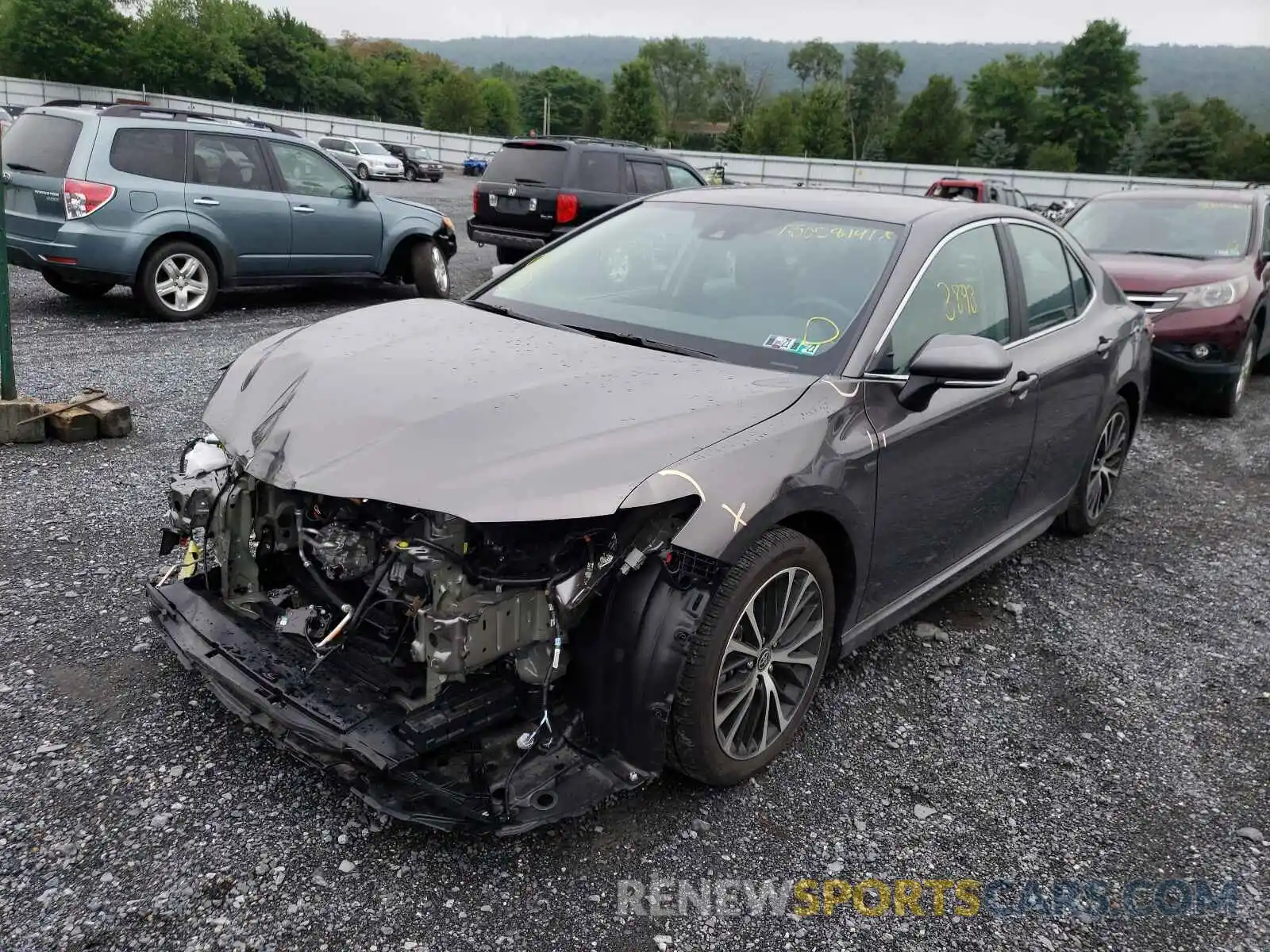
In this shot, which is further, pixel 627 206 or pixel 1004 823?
pixel 627 206

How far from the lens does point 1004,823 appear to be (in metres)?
2.95

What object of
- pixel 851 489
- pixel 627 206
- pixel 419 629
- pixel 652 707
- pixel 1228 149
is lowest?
pixel 652 707

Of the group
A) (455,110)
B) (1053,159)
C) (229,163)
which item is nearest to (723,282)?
(229,163)

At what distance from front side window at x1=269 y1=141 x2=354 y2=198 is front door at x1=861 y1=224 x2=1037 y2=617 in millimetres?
7649

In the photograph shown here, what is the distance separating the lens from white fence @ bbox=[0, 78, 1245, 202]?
138 feet

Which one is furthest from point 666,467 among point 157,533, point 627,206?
point 157,533

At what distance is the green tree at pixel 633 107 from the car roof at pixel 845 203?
76.9 meters

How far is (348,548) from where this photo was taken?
2734 millimetres

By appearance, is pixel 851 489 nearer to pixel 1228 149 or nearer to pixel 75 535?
pixel 75 535

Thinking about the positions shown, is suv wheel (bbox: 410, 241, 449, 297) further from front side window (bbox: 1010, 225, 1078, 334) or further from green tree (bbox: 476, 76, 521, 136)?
green tree (bbox: 476, 76, 521, 136)

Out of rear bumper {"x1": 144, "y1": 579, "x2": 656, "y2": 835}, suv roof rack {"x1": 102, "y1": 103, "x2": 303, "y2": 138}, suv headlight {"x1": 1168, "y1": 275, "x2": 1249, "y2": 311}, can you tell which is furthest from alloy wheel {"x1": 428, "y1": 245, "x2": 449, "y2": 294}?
rear bumper {"x1": 144, "y1": 579, "x2": 656, "y2": 835}

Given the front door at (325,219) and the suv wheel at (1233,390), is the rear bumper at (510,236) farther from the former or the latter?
the suv wheel at (1233,390)

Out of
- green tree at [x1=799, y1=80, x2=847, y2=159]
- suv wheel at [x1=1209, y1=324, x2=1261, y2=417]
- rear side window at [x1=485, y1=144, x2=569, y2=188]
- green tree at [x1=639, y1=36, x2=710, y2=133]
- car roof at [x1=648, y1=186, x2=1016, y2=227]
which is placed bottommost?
suv wheel at [x1=1209, y1=324, x2=1261, y2=417]

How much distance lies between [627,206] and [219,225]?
5.98 meters
